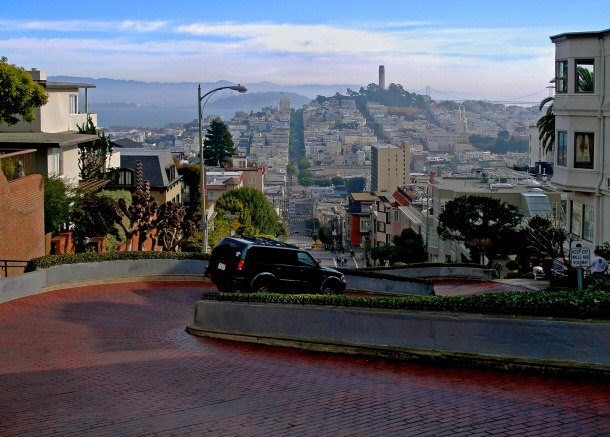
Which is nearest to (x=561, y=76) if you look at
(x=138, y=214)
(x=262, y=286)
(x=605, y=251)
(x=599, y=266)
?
(x=605, y=251)

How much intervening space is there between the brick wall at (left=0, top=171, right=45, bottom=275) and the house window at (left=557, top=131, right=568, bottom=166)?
17.2 metres

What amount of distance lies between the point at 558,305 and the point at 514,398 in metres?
2.07

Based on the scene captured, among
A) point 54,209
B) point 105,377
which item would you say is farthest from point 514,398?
point 54,209

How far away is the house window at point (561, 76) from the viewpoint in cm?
2734

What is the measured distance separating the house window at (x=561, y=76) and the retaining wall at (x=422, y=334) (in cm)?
1748

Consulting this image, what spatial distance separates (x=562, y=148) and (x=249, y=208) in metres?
53.9

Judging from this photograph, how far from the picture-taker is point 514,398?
31.2ft

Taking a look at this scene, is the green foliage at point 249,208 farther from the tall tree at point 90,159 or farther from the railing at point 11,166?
the railing at point 11,166

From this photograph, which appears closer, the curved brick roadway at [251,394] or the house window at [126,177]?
the curved brick roadway at [251,394]

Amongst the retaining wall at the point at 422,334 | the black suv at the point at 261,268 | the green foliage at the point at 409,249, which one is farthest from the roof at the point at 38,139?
the green foliage at the point at 409,249

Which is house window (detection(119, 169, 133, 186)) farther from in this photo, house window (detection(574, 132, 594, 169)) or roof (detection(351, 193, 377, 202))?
roof (detection(351, 193, 377, 202))

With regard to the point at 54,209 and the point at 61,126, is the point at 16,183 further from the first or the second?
the point at 61,126

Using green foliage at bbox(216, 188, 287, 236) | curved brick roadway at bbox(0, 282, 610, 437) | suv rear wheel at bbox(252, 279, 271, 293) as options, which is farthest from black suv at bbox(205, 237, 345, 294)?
green foliage at bbox(216, 188, 287, 236)

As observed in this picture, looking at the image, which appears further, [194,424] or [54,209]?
[54,209]
